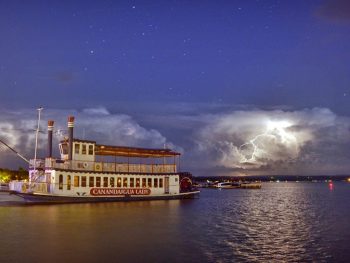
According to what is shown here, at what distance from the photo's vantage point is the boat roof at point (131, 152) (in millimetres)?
59678

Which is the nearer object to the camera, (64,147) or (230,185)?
(64,147)

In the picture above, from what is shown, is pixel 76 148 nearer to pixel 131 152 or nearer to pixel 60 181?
pixel 60 181

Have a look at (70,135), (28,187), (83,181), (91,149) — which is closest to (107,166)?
(91,149)

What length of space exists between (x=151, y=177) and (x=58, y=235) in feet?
106

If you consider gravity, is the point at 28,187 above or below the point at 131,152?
below

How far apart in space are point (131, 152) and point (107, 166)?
4433 mm

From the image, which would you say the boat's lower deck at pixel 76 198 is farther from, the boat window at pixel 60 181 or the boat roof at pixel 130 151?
the boat roof at pixel 130 151

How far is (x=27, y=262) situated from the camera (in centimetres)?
2358

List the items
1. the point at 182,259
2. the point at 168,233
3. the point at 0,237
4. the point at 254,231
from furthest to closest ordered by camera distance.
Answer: the point at 254,231 < the point at 168,233 < the point at 0,237 < the point at 182,259

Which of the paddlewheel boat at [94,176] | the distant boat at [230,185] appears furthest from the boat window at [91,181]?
the distant boat at [230,185]

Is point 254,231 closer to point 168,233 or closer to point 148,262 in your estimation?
point 168,233

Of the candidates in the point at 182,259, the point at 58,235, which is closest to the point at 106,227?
the point at 58,235

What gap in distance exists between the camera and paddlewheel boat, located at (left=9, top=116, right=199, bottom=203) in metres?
52.7

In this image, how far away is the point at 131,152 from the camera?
62.3 m
